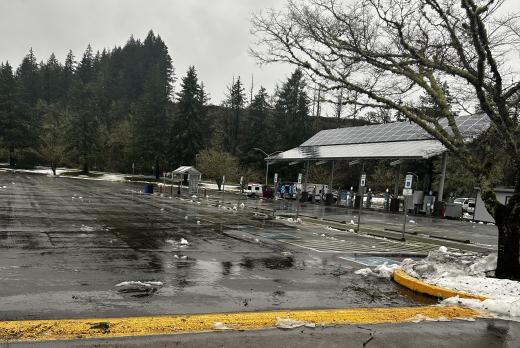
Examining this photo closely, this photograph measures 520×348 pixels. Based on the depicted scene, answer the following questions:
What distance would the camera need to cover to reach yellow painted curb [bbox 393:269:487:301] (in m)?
7.39

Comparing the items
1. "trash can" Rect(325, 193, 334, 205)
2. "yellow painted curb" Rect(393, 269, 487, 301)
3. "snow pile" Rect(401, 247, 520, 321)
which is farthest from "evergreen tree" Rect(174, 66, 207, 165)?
"yellow painted curb" Rect(393, 269, 487, 301)

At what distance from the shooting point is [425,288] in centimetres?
790

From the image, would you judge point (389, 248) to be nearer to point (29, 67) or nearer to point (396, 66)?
point (396, 66)

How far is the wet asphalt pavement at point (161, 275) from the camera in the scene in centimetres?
602

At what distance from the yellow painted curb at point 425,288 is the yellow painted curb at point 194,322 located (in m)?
0.74

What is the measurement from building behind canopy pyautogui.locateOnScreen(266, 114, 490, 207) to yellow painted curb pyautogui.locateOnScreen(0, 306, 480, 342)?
23.6 m

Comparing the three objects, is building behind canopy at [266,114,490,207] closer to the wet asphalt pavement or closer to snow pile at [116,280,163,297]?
the wet asphalt pavement

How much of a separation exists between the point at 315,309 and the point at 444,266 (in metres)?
4.14

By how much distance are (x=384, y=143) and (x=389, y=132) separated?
2184 millimetres

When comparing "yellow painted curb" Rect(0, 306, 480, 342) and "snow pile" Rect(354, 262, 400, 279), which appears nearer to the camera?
"yellow painted curb" Rect(0, 306, 480, 342)

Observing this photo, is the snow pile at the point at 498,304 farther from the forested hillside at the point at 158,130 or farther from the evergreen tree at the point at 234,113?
the evergreen tree at the point at 234,113

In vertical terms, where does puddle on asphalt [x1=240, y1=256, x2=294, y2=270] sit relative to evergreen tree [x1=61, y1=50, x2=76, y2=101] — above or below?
below

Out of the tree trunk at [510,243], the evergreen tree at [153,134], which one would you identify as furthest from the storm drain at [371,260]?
the evergreen tree at [153,134]

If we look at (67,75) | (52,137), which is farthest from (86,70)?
(52,137)
